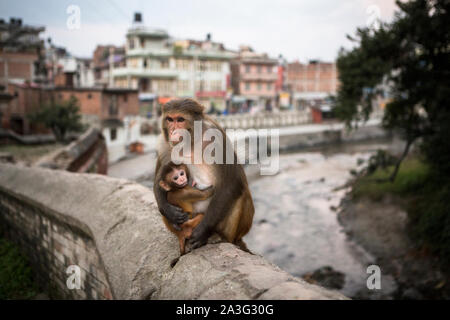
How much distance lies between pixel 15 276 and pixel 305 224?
10.2m

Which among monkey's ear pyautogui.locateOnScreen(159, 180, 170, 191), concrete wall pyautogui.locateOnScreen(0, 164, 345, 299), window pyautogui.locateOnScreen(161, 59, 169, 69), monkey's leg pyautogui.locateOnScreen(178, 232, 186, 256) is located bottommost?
concrete wall pyautogui.locateOnScreen(0, 164, 345, 299)

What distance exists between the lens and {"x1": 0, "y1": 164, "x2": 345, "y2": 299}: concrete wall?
7.78 ft

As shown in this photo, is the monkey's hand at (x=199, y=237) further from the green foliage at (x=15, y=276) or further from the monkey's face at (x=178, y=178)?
the green foliage at (x=15, y=276)

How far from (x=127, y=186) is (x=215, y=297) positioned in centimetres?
248

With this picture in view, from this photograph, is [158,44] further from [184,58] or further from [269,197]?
[269,197]

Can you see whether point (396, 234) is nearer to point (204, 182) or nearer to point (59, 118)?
point (204, 182)

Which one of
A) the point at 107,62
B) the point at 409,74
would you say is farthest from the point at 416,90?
the point at 107,62

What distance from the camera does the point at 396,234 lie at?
10969mm

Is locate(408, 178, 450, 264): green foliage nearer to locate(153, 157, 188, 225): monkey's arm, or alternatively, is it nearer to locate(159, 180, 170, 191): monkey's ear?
locate(153, 157, 188, 225): monkey's arm

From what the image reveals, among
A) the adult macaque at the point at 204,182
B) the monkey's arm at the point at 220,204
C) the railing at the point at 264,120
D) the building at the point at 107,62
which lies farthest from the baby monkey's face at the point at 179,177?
the building at the point at 107,62

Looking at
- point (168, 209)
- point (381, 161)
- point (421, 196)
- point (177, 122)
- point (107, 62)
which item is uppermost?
point (107, 62)

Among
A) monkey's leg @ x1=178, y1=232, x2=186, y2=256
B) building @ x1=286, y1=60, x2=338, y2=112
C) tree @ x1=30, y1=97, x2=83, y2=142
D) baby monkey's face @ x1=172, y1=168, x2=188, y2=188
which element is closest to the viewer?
baby monkey's face @ x1=172, y1=168, x2=188, y2=188

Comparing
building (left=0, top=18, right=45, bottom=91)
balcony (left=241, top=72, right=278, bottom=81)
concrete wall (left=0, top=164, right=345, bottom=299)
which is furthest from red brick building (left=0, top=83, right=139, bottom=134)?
concrete wall (left=0, top=164, right=345, bottom=299)

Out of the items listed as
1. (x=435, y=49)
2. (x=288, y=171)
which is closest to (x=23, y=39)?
(x=288, y=171)
